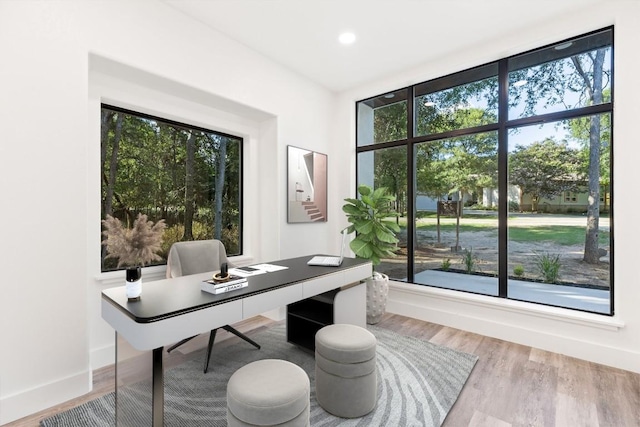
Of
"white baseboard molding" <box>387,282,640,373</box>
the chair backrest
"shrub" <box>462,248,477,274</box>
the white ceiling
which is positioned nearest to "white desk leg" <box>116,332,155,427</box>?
the chair backrest

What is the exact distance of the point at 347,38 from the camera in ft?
10.4

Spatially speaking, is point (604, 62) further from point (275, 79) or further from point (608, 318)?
point (275, 79)

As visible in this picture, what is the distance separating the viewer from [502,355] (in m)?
2.76

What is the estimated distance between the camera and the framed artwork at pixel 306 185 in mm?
3863

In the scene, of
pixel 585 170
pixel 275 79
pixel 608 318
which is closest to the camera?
pixel 608 318

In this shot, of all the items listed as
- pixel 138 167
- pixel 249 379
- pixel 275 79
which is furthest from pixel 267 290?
pixel 275 79

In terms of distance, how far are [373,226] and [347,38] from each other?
2.07 metres

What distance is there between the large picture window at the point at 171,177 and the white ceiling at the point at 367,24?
112 cm

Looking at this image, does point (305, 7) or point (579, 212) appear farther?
point (579, 212)

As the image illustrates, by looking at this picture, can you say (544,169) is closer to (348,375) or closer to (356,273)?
(356,273)

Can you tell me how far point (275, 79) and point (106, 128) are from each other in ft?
6.18

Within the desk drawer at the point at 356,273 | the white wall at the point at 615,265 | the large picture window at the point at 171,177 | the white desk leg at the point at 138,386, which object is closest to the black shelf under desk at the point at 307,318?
the desk drawer at the point at 356,273

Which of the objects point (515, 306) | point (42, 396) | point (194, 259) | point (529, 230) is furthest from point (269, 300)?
point (529, 230)

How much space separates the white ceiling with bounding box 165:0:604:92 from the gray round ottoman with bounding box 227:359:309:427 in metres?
2.90
